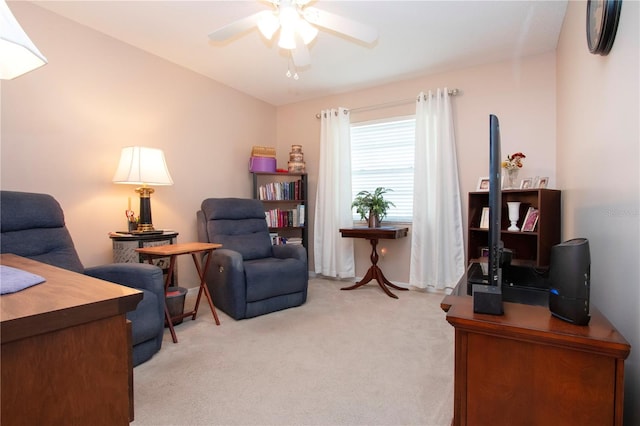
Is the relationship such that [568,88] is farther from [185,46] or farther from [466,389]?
[185,46]

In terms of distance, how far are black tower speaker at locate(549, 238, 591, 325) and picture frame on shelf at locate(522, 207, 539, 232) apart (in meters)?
2.00

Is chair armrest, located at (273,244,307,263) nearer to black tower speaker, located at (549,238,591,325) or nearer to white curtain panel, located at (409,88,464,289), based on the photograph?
white curtain panel, located at (409,88,464,289)

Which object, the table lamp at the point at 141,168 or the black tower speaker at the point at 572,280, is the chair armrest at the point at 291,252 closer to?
the table lamp at the point at 141,168

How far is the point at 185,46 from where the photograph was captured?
9.58 feet

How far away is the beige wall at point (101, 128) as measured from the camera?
231 centimetres

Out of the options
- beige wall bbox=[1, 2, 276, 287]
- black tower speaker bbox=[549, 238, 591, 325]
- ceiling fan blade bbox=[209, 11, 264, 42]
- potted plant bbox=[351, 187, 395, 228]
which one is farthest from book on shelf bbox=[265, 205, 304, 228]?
black tower speaker bbox=[549, 238, 591, 325]

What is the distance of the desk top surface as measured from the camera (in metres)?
0.58

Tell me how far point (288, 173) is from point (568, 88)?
2845mm

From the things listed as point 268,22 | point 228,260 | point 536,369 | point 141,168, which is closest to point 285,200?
point 228,260

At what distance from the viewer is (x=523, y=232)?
8.55ft

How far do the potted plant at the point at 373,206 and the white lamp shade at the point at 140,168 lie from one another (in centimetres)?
204

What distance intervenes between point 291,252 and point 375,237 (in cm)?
91

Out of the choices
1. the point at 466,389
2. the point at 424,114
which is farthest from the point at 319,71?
the point at 466,389

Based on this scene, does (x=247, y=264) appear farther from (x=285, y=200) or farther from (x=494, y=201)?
(x=494, y=201)
